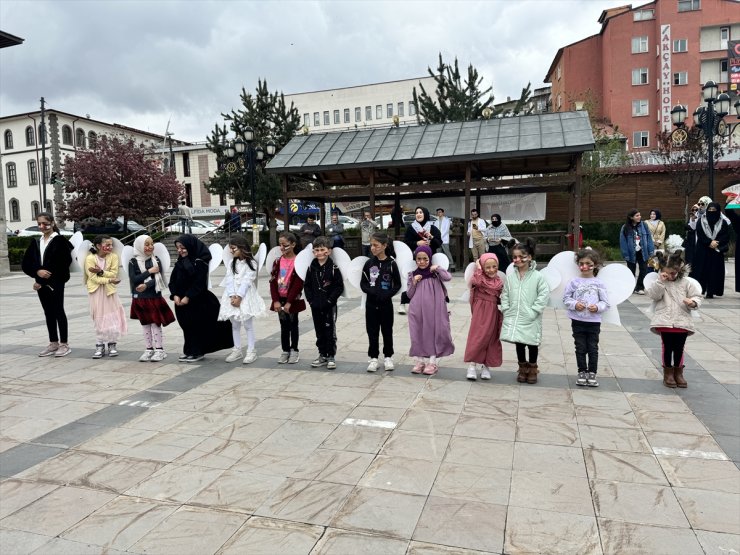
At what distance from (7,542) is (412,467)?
232 centimetres

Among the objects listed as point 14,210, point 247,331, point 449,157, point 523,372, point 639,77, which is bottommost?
point 523,372

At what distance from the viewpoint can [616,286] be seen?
5199 mm

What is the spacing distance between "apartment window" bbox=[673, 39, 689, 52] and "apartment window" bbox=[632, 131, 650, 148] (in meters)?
6.02

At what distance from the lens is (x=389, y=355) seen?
596 centimetres

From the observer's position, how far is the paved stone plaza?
2773 millimetres

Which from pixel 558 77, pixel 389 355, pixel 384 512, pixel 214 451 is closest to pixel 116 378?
pixel 214 451

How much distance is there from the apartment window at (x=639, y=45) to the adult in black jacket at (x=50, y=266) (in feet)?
143

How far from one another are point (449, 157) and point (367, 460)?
10833mm

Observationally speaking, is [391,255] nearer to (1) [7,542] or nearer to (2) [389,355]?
(2) [389,355]

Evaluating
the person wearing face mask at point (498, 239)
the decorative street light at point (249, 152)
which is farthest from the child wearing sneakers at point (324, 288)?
the decorative street light at point (249, 152)

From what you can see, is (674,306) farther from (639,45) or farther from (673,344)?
(639,45)

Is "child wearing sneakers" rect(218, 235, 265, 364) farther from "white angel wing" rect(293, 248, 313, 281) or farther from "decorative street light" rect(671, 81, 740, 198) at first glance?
"decorative street light" rect(671, 81, 740, 198)

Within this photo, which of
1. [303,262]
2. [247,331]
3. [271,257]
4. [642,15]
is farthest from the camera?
[642,15]

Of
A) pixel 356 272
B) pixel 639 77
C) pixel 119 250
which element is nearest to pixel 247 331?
pixel 356 272
